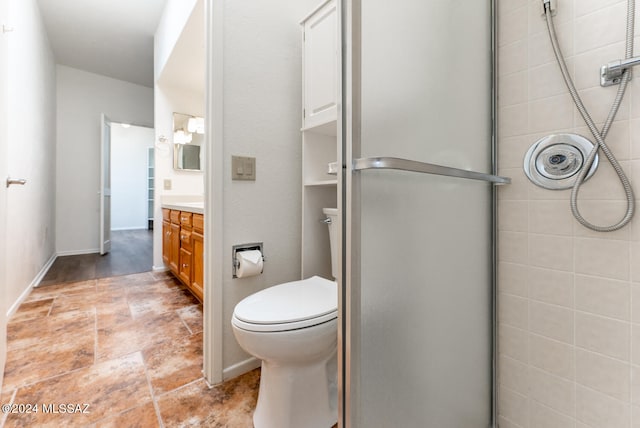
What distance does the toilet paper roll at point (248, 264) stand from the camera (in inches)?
51.2

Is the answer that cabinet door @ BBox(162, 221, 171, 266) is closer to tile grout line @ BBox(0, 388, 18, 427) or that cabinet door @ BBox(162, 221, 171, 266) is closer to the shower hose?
tile grout line @ BBox(0, 388, 18, 427)

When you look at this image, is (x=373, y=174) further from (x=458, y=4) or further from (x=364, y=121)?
(x=458, y=4)

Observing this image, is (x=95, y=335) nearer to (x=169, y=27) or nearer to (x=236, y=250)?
(x=236, y=250)

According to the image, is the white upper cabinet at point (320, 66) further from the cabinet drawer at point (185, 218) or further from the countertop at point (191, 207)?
the cabinet drawer at point (185, 218)

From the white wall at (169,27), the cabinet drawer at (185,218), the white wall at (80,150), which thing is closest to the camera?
the white wall at (169,27)

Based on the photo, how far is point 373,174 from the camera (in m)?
0.60

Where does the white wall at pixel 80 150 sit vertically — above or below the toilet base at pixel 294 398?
above

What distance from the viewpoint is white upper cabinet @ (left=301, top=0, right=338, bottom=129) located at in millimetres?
1319

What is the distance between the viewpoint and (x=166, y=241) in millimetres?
2896

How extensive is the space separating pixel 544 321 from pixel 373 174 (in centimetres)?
82

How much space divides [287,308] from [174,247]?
2005mm

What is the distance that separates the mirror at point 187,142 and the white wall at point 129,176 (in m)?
4.30

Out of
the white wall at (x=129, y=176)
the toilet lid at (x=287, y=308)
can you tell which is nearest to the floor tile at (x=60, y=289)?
the toilet lid at (x=287, y=308)

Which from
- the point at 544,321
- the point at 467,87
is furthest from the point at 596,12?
the point at 544,321
